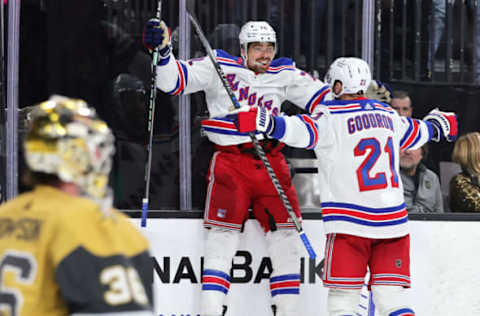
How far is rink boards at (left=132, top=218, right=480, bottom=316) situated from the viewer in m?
3.94

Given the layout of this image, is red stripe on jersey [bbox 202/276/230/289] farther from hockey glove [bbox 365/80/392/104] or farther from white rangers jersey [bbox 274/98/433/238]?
hockey glove [bbox 365/80/392/104]

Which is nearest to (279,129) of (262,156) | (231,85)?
(262,156)

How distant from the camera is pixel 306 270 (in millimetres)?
4020

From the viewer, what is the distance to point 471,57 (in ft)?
13.8

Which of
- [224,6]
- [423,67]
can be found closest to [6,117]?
[224,6]

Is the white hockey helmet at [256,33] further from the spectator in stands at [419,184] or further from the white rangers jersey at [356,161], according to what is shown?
the spectator in stands at [419,184]

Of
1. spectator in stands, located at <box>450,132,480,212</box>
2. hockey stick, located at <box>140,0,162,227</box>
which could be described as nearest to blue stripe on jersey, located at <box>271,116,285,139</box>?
hockey stick, located at <box>140,0,162,227</box>

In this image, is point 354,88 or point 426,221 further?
point 426,221

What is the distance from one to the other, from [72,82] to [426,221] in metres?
1.76

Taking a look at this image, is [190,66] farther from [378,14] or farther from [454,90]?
[454,90]

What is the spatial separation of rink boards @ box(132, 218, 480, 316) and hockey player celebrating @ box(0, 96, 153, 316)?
2.23 metres

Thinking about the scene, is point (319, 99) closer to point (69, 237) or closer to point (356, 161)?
point (356, 161)

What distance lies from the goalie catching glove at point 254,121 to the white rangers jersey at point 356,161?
5cm

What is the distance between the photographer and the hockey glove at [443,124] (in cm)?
379
